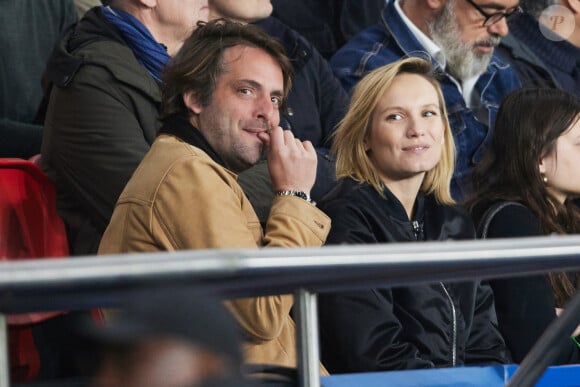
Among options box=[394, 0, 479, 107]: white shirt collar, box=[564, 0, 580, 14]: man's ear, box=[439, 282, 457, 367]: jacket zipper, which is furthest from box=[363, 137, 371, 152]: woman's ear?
box=[564, 0, 580, 14]: man's ear

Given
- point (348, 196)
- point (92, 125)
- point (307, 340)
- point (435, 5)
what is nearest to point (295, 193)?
point (348, 196)

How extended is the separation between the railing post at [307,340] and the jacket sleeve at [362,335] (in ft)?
5.68

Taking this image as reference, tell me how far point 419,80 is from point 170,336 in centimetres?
367

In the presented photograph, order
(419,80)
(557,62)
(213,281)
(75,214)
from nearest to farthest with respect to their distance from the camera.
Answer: (213,281) → (75,214) → (419,80) → (557,62)

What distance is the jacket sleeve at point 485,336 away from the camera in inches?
187

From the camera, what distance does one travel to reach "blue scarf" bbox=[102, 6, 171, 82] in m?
5.11

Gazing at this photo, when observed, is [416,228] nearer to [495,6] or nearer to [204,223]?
[204,223]

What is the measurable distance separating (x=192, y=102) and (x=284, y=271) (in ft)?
7.90

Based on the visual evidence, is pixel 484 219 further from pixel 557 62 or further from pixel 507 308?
pixel 557 62

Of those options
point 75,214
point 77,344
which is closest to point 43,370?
point 75,214

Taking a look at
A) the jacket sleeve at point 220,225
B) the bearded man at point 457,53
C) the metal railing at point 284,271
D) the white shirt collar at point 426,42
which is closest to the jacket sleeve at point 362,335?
the jacket sleeve at point 220,225

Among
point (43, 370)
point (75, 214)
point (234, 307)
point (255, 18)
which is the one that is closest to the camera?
point (43, 370)

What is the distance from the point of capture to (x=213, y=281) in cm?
218

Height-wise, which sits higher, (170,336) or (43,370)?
(170,336)
